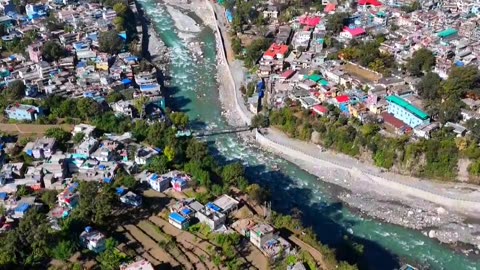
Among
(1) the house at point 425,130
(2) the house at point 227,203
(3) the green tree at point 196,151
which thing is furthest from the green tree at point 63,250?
(1) the house at point 425,130

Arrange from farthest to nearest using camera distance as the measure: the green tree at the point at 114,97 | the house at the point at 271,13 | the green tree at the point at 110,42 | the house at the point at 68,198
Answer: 1. the house at the point at 271,13
2. the green tree at the point at 110,42
3. the green tree at the point at 114,97
4. the house at the point at 68,198

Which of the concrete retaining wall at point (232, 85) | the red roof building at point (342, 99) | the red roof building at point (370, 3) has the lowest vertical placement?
the concrete retaining wall at point (232, 85)

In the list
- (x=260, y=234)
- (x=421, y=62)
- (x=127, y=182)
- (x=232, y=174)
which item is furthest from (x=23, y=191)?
(x=421, y=62)

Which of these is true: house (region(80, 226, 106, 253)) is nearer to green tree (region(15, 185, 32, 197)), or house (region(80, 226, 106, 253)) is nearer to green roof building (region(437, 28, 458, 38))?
green tree (region(15, 185, 32, 197))

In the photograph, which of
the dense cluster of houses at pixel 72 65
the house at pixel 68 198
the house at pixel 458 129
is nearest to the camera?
the house at pixel 68 198

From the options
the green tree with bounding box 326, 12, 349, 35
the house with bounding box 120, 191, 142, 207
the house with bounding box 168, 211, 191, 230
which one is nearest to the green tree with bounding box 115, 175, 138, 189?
the house with bounding box 120, 191, 142, 207

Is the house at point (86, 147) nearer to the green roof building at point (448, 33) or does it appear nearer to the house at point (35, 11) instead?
the house at point (35, 11)

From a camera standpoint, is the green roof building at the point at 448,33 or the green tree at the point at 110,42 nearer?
the green roof building at the point at 448,33

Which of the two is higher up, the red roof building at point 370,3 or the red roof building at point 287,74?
the red roof building at point 370,3
